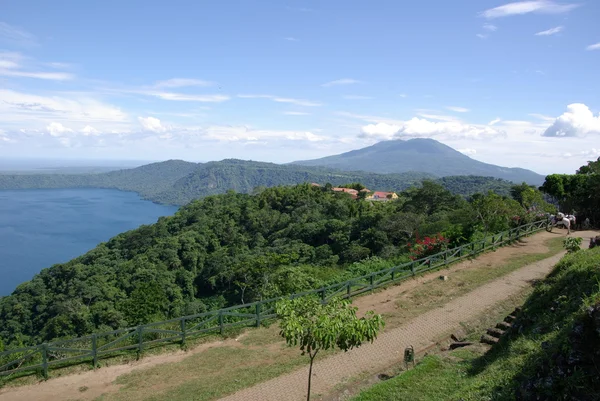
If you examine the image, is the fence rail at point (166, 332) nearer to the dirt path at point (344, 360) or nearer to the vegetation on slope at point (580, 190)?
the dirt path at point (344, 360)

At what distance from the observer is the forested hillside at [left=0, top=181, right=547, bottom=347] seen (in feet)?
68.0

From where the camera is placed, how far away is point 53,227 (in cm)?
12406

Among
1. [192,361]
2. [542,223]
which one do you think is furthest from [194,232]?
[192,361]

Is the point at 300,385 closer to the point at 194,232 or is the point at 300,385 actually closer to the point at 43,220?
the point at 194,232

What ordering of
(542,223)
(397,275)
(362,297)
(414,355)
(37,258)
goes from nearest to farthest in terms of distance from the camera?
(414,355)
(362,297)
(397,275)
(542,223)
(37,258)

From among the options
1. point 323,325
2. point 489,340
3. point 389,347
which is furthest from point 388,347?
point 323,325

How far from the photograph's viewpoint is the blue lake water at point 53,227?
282 feet

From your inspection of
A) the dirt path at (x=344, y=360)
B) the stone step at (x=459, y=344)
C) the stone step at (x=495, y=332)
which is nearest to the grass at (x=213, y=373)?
the dirt path at (x=344, y=360)

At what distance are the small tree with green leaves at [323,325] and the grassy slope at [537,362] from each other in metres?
2.00

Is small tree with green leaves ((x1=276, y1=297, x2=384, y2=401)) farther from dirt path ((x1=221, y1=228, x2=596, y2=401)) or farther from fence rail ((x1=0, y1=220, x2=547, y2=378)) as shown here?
fence rail ((x1=0, y1=220, x2=547, y2=378))

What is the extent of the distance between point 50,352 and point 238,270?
84.2 ft

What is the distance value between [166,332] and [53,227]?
136235 millimetres

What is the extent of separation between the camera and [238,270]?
34656 millimetres

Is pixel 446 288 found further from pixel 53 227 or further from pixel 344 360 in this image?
pixel 53 227
